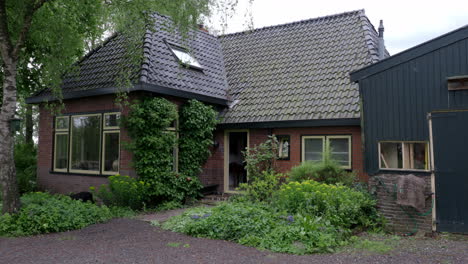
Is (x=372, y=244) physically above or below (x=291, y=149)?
below

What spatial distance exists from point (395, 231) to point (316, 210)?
6.06ft

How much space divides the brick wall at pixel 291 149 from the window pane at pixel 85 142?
3.43m

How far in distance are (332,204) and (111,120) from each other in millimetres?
6913

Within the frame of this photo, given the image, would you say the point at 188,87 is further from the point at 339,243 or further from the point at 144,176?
the point at 339,243

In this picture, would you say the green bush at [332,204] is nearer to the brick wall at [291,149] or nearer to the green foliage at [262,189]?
the brick wall at [291,149]

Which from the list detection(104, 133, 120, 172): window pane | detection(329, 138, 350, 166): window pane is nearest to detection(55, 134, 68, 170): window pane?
detection(104, 133, 120, 172): window pane

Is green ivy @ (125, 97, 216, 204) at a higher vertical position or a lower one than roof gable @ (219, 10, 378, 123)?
lower

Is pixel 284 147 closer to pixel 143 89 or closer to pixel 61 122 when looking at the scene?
pixel 143 89

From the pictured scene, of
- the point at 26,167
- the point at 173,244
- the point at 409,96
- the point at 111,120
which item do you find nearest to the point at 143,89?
the point at 111,120

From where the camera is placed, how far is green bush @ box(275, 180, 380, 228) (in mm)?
7996

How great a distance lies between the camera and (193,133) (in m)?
11.9

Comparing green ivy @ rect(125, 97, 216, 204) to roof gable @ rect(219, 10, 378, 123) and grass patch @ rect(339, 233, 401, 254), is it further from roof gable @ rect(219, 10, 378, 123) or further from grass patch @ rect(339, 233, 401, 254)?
grass patch @ rect(339, 233, 401, 254)

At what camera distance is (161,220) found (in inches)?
361

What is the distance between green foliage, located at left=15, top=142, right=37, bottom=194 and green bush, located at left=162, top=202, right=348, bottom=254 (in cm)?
742
